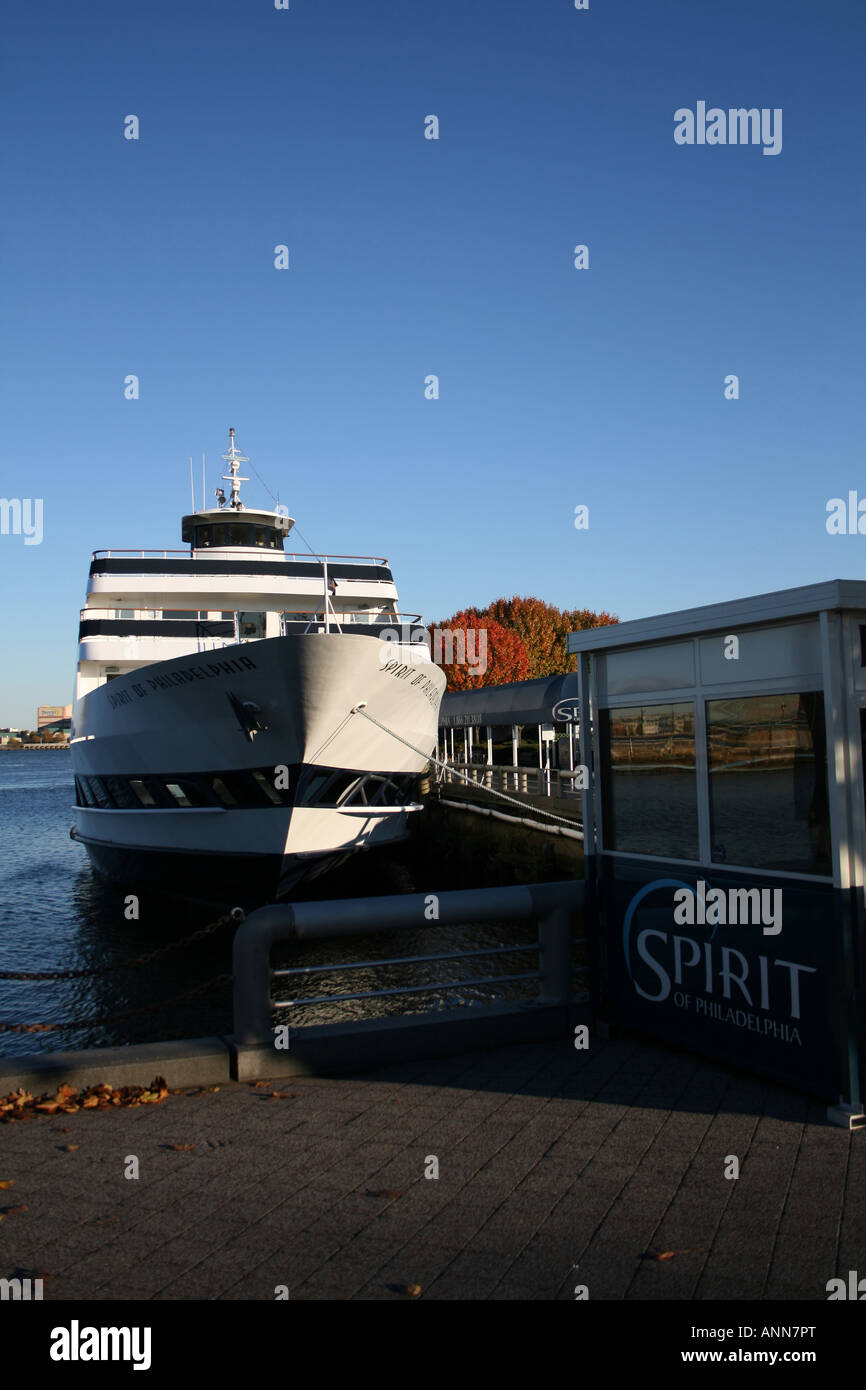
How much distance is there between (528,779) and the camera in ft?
91.7

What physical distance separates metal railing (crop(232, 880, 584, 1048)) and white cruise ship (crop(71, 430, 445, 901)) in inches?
363

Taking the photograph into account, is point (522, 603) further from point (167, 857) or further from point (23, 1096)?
point (23, 1096)

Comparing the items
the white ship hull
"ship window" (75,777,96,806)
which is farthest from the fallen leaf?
"ship window" (75,777,96,806)

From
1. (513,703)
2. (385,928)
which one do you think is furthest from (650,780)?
(513,703)

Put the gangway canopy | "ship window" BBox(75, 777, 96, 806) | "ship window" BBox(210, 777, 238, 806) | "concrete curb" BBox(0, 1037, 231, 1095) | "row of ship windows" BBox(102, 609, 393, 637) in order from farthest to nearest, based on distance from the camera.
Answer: the gangway canopy < "ship window" BBox(75, 777, 96, 806) < "row of ship windows" BBox(102, 609, 393, 637) < "ship window" BBox(210, 777, 238, 806) < "concrete curb" BBox(0, 1037, 231, 1095)

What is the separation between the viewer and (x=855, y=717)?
4516 mm

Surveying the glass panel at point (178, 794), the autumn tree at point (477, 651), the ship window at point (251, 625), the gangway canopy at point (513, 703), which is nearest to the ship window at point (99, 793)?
the glass panel at point (178, 794)

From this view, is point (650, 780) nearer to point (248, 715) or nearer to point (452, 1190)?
point (452, 1190)

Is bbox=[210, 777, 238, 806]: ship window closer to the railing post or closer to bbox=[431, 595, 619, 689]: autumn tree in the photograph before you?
the railing post

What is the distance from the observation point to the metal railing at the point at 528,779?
A: 2269 cm

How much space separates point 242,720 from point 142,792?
3901 millimetres

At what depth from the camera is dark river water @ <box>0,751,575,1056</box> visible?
502 inches
